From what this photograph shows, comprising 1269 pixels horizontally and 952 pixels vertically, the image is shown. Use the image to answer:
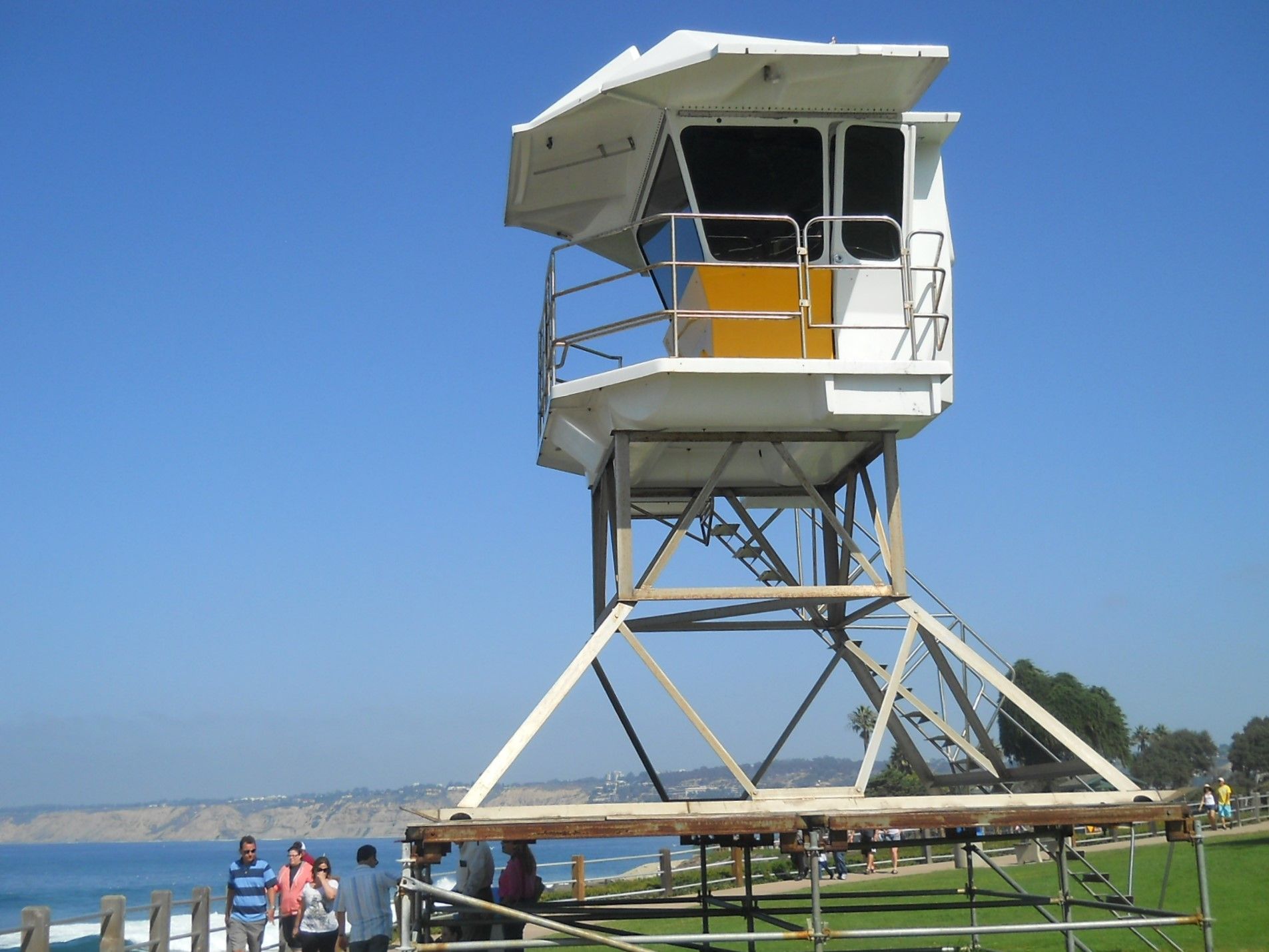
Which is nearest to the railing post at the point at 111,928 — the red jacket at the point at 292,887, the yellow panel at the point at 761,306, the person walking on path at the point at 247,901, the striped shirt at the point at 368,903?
the person walking on path at the point at 247,901

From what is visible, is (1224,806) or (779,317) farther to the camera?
(1224,806)

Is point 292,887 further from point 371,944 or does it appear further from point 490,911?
point 490,911

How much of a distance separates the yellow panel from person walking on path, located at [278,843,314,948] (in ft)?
31.5

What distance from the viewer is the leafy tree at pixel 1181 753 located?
483 ft

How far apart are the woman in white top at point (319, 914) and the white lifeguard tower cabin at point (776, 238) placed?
6479mm

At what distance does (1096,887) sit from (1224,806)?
22.6 m

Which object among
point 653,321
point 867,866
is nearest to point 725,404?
point 653,321

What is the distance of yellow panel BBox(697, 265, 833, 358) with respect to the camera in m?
12.6

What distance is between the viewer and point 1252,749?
136m

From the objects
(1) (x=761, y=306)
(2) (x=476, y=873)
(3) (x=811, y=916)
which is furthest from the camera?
(2) (x=476, y=873)

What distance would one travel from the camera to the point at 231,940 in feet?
58.8

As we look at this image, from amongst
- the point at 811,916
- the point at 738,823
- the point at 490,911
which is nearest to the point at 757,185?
the point at 738,823

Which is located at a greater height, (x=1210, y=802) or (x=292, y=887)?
(x=292, y=887)

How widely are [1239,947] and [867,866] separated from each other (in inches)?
758
